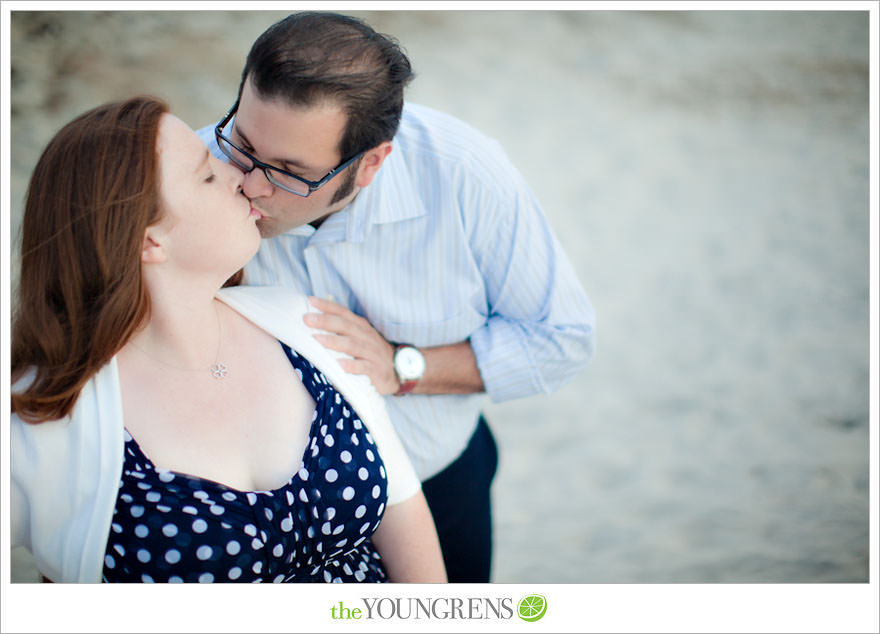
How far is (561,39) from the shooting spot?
204 inches

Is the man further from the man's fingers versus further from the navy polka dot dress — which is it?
the navy polka dot dress

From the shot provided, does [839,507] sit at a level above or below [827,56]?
below

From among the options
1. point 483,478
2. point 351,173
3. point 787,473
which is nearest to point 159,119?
point 351,173

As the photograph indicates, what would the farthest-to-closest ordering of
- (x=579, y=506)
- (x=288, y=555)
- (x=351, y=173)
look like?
1. (x=579, y=506)
2. (x=351, y=173)
3. (x=288, y=555)

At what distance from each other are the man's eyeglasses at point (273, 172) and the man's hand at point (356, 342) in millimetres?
271

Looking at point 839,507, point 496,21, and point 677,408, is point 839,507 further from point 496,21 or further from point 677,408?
point 496,21

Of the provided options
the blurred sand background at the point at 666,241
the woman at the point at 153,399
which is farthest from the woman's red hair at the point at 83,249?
the blurred sand background at the point at 666,241

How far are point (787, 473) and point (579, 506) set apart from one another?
94cm

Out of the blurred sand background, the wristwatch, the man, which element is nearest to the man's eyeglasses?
the man

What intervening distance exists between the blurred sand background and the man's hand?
1443mm

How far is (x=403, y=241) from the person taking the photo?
1.76 metres

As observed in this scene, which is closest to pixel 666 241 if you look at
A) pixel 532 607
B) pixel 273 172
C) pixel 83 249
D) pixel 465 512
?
pixel 465 512

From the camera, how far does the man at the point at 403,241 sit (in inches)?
58.0

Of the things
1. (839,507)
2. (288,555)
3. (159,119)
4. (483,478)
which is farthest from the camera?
(839,507)
